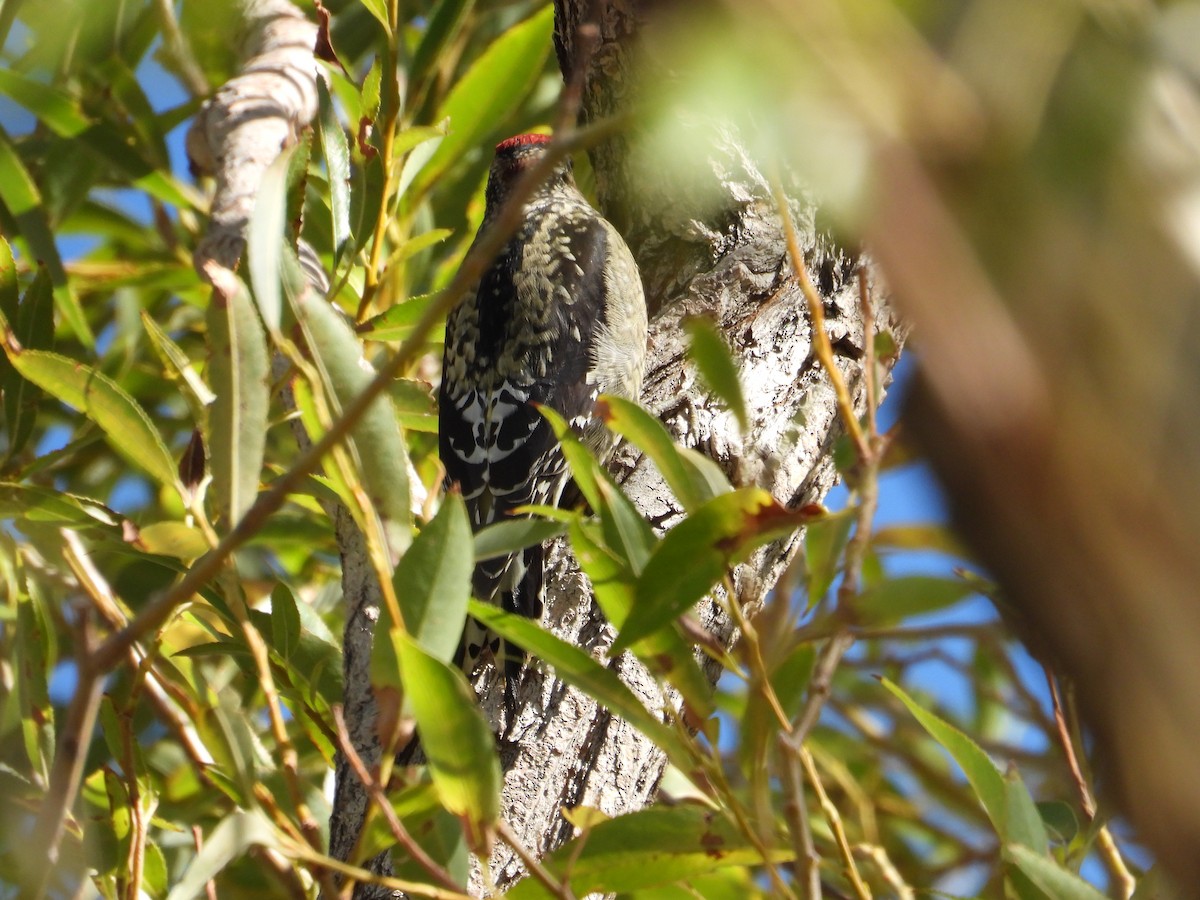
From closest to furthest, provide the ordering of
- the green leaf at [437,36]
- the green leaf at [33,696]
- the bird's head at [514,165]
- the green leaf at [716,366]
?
the green leaf at [716,366] → the green leaf at [33,696] → the green leaf at [437,36] → the bird's head at [514,165]

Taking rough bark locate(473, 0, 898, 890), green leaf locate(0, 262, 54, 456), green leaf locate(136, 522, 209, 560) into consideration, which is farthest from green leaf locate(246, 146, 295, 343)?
green leaf locate(0, 262, 54, 456)

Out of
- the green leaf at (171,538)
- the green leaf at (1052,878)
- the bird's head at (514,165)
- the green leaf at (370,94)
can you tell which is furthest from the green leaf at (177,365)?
the bird's head at (514,165)

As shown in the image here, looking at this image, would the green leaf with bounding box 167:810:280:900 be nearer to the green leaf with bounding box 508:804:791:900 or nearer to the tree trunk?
the green leaf with bounding box 508:804:791:900

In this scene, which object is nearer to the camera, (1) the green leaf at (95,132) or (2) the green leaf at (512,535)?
(2) the green leaf at (512,535)

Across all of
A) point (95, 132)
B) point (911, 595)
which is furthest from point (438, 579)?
point (95, 132)

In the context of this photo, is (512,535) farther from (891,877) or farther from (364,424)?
(891,877)

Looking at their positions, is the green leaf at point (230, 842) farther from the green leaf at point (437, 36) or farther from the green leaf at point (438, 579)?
the green leaf at point (437, 36)
